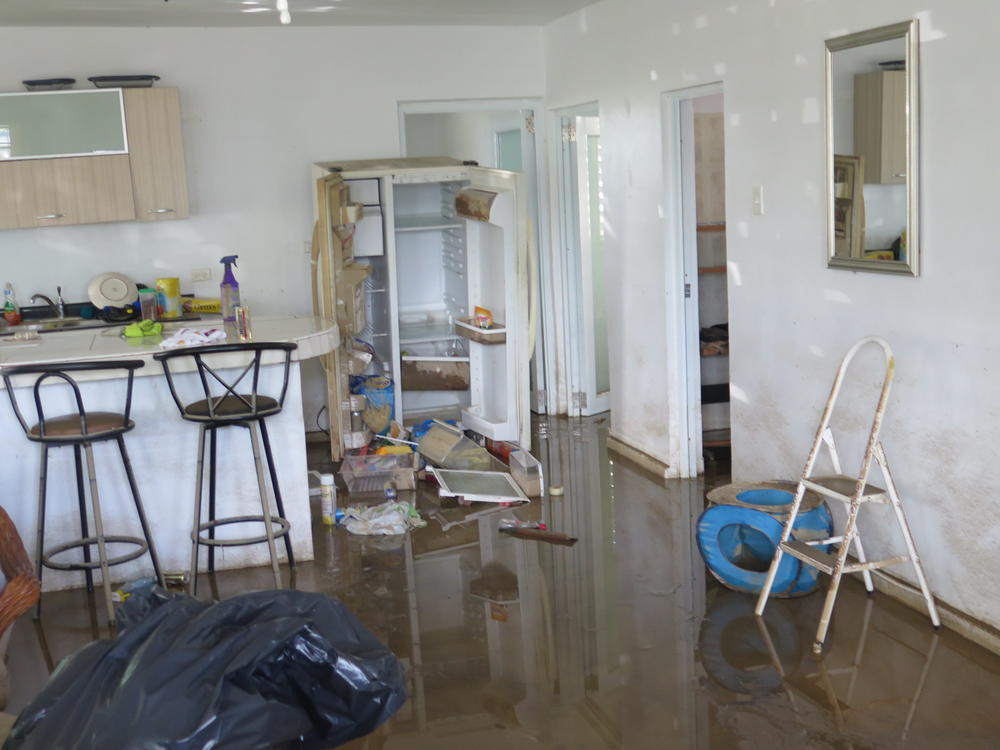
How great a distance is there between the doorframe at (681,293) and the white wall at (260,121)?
207 cm

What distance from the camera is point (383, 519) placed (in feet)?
17.5

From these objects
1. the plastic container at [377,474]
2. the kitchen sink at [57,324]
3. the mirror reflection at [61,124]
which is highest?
the mirror reflection at [61,124]

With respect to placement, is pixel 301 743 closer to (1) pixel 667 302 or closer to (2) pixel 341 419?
(1) pixel 667 302

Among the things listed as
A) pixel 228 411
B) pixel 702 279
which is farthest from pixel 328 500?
pixel 702 279

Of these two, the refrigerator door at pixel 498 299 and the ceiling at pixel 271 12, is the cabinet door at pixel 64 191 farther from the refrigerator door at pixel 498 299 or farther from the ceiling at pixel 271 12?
the refrigerator door at pixel 498 299

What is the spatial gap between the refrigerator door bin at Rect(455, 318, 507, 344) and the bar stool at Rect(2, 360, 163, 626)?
8.07 ft

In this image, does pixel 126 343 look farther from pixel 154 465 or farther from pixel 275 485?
pixel 275 485

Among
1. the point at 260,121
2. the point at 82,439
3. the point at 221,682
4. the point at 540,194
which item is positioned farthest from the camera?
the point at 540,194

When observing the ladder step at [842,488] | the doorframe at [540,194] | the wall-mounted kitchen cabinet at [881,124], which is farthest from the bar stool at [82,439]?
the doorframe at [540,194]

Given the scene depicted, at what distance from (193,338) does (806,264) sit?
8.71 ft

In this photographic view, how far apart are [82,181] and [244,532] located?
2823 millimetres

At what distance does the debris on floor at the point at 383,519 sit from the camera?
5.29 metres

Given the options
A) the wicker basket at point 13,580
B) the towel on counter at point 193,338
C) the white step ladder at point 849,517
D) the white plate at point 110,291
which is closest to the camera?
the wicker basket at point 13,580

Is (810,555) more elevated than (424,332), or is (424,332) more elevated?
(424,332)
